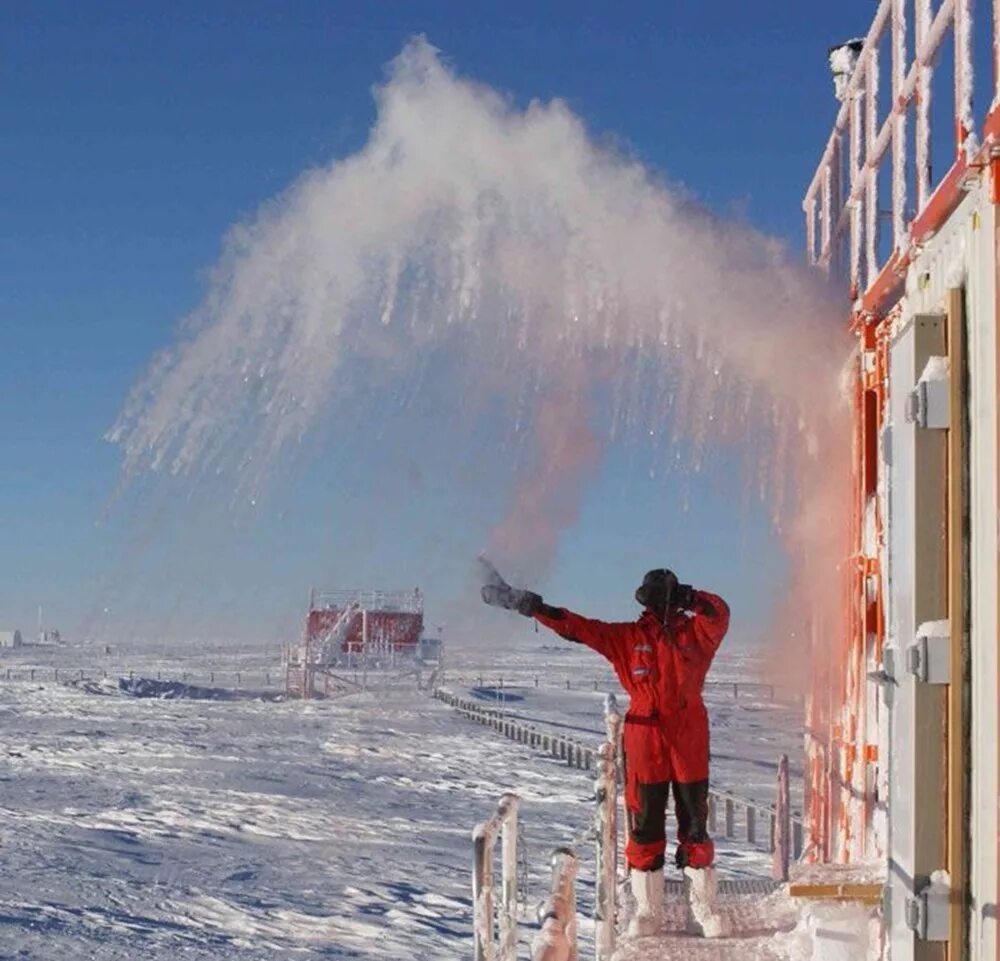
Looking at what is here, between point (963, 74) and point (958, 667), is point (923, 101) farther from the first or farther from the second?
point (958, 667)

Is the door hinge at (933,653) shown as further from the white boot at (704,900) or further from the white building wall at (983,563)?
the white boot at (704,900)

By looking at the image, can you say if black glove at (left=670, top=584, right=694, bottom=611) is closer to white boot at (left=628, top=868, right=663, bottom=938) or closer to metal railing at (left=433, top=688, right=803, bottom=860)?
metal railing at (left=433, top=688, right=803, bottom=860)

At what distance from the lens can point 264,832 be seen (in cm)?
Answer: 1608

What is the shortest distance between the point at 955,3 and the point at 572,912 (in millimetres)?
3155

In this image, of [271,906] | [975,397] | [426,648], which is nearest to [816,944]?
[975,397]

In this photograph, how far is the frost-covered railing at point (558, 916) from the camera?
2.84m

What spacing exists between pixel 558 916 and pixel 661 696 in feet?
8.26

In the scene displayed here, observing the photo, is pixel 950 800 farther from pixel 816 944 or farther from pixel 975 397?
pixel 816 944

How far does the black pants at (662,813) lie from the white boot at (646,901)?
0.05m

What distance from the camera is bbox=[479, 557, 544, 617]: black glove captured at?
19.1 ft

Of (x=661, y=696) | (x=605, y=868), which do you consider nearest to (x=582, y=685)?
(x=661, y=696)

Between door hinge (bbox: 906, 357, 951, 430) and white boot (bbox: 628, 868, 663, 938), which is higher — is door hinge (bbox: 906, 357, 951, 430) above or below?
above

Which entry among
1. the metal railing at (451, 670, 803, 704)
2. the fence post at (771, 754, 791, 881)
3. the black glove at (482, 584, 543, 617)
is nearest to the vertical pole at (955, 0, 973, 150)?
the black glove at (482, 584, 543, 617)

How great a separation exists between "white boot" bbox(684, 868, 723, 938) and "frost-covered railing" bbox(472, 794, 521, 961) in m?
1.72
